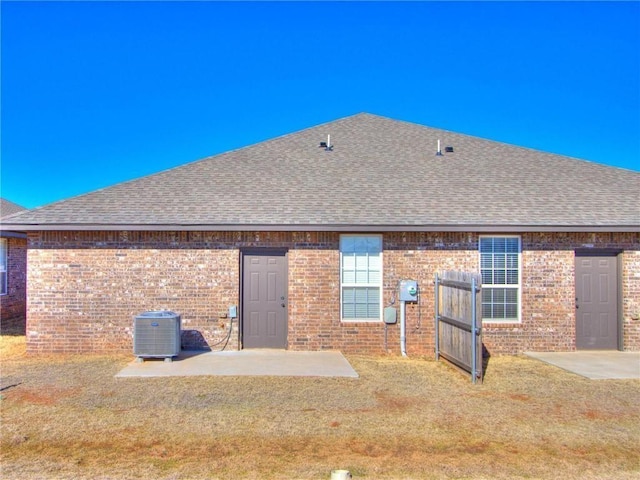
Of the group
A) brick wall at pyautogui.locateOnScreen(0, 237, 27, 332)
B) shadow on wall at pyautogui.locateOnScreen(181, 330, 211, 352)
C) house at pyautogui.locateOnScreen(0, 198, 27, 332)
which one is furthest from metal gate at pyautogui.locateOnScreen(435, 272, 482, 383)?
brick wall at pyautogui.locateOnScreen(0, 237, 27, 332)

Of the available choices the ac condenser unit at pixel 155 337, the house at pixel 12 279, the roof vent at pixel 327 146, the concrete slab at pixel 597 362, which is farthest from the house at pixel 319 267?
the house at pixel 12 279

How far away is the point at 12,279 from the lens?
14.7 meters

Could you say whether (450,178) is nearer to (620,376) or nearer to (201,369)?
(620,376)

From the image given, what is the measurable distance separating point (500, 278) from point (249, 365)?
5.58m

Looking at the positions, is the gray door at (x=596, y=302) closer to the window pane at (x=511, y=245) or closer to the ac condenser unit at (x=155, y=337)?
the window pane at (x=511, y=245)

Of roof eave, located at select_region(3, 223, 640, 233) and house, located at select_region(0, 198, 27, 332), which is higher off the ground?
roof eave, located at select_region(3, 223, 640, 233)

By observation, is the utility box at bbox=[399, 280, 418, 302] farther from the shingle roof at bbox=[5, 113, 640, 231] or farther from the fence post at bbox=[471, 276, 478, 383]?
the fence post at bbox=[471, 276, 478, 383]

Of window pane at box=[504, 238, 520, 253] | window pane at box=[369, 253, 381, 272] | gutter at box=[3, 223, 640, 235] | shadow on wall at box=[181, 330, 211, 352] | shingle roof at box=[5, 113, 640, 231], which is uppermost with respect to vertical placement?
shingle roof at box=[5, 113, 640, 231]

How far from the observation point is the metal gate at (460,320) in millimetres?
7770

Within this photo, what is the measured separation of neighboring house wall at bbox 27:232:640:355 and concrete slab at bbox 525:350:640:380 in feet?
1.15

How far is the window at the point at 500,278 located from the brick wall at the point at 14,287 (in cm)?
1287

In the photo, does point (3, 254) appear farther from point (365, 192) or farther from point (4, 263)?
point (365, 192)

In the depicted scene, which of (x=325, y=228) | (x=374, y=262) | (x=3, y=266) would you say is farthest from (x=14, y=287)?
(x=374, y=262)

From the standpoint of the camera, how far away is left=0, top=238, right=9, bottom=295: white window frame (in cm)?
1422
